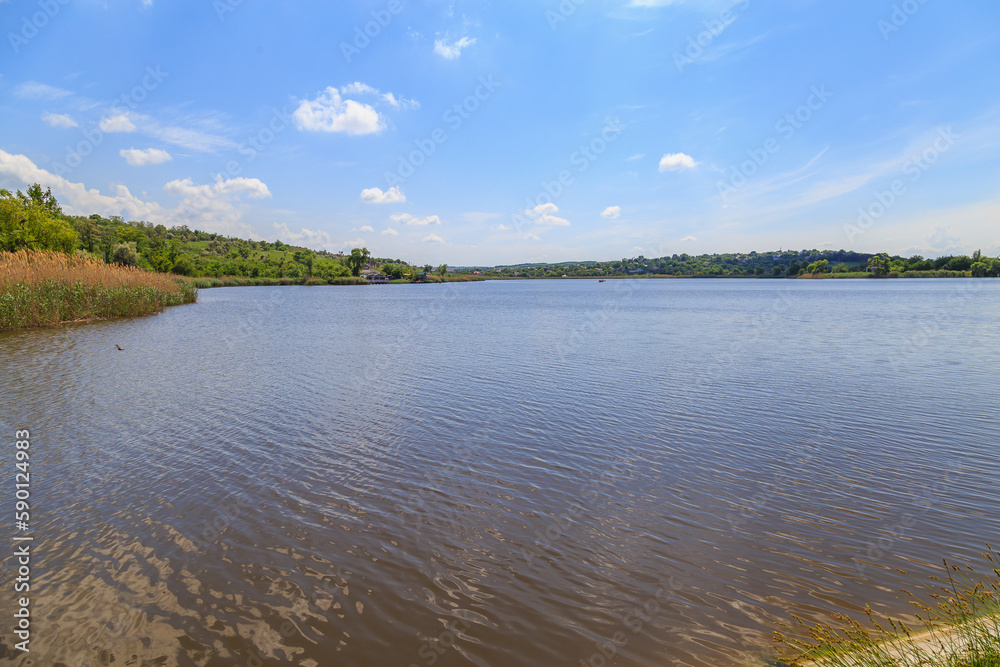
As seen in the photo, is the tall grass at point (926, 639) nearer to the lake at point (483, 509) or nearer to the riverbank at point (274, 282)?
the lake at point (483, 509)

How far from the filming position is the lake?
4719 millimetres

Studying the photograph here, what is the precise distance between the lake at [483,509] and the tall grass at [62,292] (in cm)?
1582

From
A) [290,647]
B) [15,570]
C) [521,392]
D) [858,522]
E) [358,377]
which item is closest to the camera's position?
[290,647]

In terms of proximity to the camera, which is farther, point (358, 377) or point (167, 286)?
point (167, 286)

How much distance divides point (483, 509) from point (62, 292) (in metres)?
36.2

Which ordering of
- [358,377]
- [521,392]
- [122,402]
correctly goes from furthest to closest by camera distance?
[358,377] < [521,392] < [122,402]

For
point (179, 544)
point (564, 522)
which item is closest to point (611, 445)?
point (564, 522)

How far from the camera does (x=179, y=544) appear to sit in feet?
20.4

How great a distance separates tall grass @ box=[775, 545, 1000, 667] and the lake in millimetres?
327

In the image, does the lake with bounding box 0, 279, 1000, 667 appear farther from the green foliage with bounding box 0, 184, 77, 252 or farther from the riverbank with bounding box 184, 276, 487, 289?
the riverbank with bounding box 184, 276, 487, 289

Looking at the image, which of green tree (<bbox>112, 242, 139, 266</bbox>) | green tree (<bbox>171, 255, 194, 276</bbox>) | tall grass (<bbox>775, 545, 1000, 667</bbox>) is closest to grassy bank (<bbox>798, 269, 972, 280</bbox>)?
tall grass (<bbox>775, 545, 1000, 667</bbox>)

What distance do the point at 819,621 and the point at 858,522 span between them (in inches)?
106

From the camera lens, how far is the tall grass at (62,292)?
26.7 metres

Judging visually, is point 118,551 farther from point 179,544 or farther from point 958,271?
point 958,271
